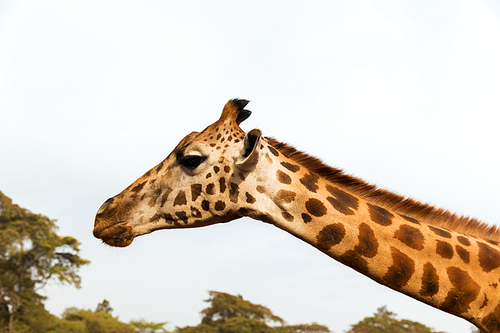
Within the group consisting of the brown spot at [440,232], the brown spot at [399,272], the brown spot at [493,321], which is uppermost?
the brown spot at [440,232]

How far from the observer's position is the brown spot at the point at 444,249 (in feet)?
13.3

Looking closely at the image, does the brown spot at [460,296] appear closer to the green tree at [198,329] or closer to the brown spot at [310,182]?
the brown spot at [310,182]

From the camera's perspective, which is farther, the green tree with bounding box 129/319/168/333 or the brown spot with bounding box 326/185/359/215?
the green tree with bounding box 129/319/168/333

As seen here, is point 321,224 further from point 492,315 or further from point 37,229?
point 37,229

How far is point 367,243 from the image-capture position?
4.05 metres

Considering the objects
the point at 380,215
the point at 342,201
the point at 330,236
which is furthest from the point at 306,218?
the point at 380,215

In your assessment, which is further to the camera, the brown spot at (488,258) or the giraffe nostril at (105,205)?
the giraffe nostril at (105,205)

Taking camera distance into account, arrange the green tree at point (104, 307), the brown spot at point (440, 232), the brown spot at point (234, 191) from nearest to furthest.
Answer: the brown spot at point (440, 232)
the brown spot at point (234, 191)
the green tree at point (104, 307)

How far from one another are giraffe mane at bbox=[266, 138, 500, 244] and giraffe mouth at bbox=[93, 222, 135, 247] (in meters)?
2.26

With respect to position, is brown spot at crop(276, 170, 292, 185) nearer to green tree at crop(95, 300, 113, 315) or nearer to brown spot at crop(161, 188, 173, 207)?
brown spot at crop(161, 188, 173, 207)

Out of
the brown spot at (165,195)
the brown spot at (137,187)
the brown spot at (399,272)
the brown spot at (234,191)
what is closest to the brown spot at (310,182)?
the brown spot at (234,191)

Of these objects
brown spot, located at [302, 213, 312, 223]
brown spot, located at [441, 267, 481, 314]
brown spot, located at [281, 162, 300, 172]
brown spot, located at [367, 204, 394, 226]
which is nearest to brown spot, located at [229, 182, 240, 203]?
brown spot, located at [281, 162, 300, 172]

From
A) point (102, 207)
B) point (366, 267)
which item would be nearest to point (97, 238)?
point (102, 207)

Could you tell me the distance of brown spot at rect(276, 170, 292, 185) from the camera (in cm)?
440
